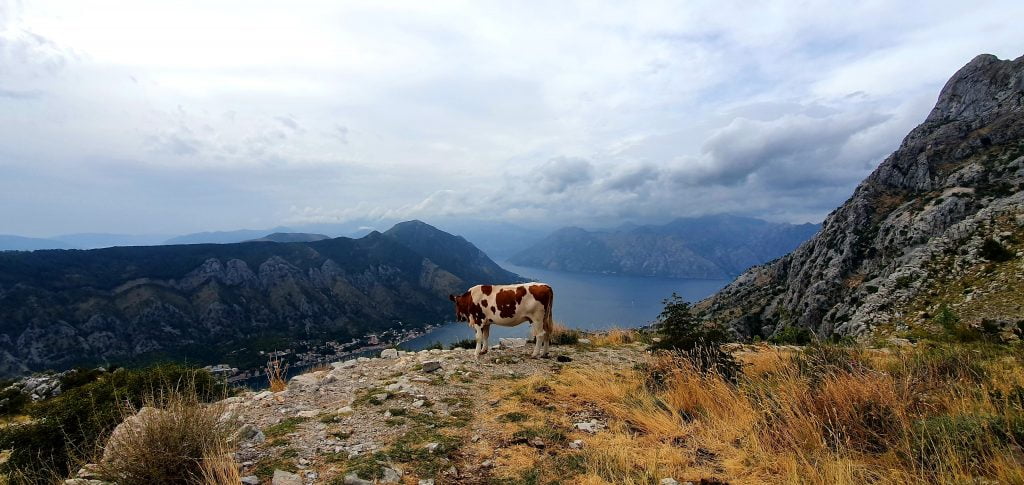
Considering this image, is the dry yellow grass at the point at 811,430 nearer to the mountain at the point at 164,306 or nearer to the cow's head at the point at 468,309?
the cow's head at the point at 468,309

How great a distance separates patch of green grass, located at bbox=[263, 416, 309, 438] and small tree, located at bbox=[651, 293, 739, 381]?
714 centimetres

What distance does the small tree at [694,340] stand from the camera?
8.32 m

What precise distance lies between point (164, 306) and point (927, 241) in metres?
191

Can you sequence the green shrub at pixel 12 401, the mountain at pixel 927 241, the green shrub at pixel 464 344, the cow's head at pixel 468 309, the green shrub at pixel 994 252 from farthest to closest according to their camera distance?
the mountain at pixel 927 241 → the green shrub at pixel 994 252 → the green shrub at pixel 12 401 → the green shrub at pixel 464 344 → the cow's head at pixel 468 309

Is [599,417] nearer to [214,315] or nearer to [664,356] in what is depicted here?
[664,356]

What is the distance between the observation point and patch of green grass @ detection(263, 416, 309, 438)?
610cm

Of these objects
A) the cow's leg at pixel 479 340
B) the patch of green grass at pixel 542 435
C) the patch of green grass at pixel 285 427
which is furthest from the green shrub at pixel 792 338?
the patch of green grass at pixel 285 427

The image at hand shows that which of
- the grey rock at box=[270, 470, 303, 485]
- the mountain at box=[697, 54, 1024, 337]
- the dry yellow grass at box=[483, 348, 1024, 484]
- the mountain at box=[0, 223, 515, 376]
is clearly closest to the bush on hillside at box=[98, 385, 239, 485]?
the grey rock at box=[270, 470, 303, 485]

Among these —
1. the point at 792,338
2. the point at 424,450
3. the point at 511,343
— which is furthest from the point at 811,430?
the point at 792,338

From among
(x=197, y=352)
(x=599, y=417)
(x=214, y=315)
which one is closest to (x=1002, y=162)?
(x=599, y=417)

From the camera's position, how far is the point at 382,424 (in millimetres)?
6598

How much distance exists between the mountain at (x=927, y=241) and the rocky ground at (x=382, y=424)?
1939 cm

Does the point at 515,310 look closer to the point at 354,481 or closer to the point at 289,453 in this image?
the point at 289,453

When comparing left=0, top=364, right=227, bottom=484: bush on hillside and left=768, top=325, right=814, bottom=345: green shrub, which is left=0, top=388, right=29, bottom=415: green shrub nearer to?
left=0, top=364, right=227, bottom=484: bush on hillside
